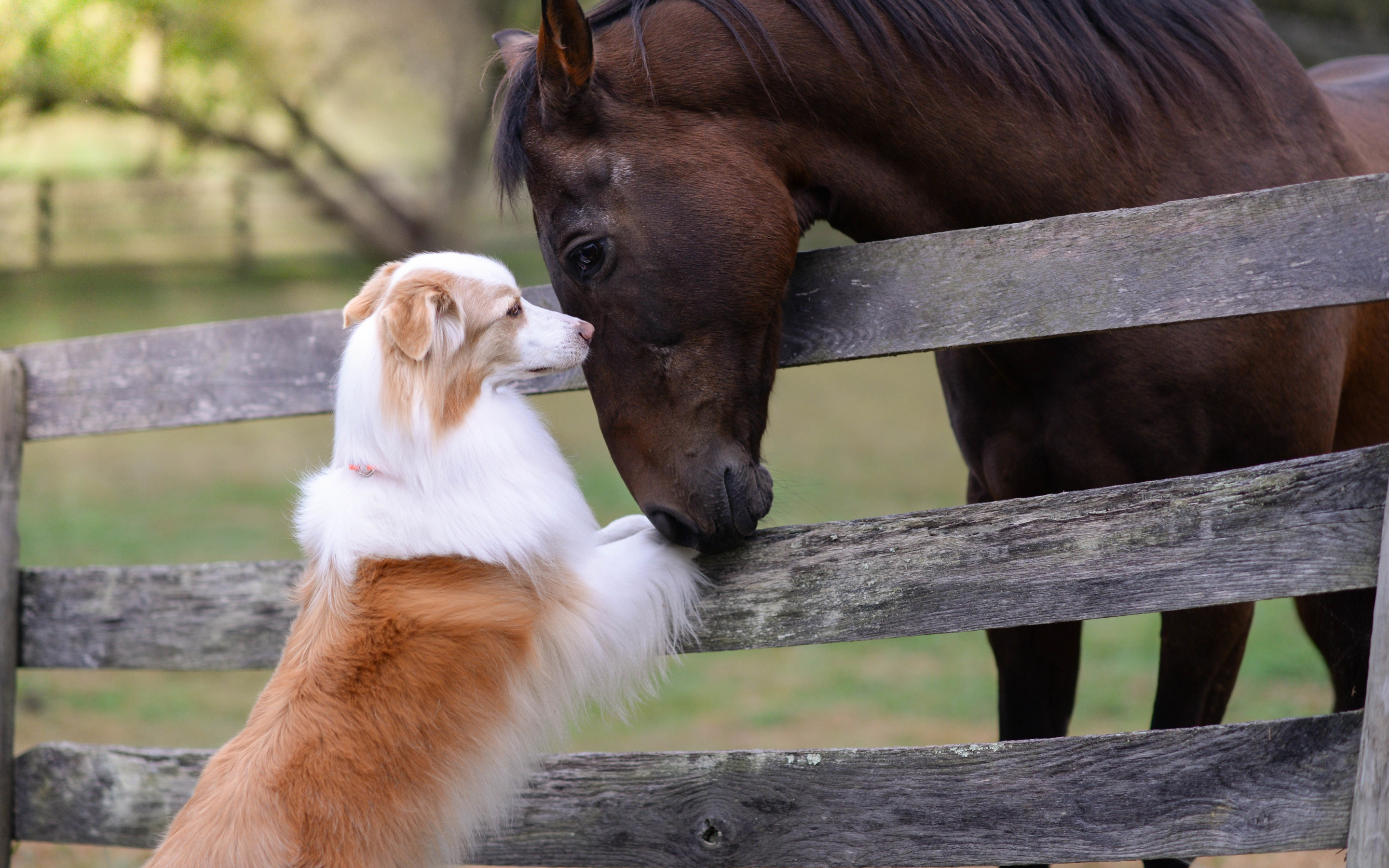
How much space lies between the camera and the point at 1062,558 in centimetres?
223

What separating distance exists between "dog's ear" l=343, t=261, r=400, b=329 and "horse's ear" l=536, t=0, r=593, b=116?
2.18ft

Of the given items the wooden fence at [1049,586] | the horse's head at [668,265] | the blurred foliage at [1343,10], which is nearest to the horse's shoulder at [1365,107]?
the wooden fence at [1049,586]

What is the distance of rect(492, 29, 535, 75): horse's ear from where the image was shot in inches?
101

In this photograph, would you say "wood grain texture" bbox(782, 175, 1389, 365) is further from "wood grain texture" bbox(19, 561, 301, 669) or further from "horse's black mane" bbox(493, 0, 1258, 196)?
"wood grain texture" bbox(19, 561, 301, 669)

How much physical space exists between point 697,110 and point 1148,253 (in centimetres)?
102

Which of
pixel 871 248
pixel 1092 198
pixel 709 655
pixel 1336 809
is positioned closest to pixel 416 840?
pixel 871 248

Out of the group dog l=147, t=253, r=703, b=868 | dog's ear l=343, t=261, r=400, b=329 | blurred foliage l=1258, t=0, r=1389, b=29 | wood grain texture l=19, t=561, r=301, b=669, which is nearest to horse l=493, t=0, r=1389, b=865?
dog l=147, t=253, r=703, b=868

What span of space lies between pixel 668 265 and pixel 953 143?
0.76 meters

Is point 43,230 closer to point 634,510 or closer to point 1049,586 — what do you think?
point 634,510

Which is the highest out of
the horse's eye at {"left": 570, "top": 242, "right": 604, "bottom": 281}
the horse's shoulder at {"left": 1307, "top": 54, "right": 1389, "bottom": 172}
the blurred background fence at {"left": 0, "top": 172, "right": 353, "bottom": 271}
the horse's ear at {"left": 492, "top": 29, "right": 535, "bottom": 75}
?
the horse's ear at {"left": 492, "top": 29, "right": 535, "bottom": 75}

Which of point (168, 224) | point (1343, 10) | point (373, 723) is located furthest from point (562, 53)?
point (168, 224)

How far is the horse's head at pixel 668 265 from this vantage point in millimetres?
2270

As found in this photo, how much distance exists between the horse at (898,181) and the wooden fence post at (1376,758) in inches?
21.4

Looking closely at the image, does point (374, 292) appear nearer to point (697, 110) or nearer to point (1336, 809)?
point (697, 110)
